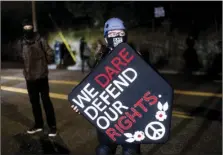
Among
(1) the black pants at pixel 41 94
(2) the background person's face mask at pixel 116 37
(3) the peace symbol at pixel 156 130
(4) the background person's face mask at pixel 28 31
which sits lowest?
(1) the black pants at pixel 41 94

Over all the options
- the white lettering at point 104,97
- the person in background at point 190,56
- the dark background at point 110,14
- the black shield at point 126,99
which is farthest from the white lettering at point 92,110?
the dark background at point 110,14

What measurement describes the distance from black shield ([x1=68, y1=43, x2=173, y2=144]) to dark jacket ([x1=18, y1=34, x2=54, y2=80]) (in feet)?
7.04

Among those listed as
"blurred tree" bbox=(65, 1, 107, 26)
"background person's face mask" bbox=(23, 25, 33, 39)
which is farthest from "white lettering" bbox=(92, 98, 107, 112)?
"blurred tree" bbox=(65, 1, 107, 26)

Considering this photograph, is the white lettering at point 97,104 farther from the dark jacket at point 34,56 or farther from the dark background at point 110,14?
the dark background at point 110,14

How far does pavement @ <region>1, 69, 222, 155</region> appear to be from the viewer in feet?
14.1

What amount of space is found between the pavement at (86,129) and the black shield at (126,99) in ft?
5.61

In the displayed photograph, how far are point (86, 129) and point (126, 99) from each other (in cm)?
283

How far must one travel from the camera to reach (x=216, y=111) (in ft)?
21.0

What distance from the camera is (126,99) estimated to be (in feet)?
8.38

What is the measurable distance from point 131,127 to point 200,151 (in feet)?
6.56

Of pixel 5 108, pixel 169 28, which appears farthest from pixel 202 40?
pixel 5 108

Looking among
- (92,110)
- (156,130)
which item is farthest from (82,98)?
(156,130)

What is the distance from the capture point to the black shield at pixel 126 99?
98.1 inches

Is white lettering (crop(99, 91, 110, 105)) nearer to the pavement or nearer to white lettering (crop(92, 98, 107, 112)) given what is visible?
white lettering (crop(92, 98, 107, 112))
